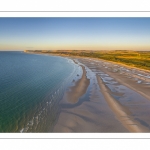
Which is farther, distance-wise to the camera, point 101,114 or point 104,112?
point 104,112

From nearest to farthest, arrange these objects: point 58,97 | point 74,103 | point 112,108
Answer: point 112,108 → point 74,103 → point 58,97

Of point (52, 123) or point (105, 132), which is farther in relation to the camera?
point (52, 123)

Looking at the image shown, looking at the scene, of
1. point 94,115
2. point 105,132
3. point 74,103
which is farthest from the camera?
point 74,103
